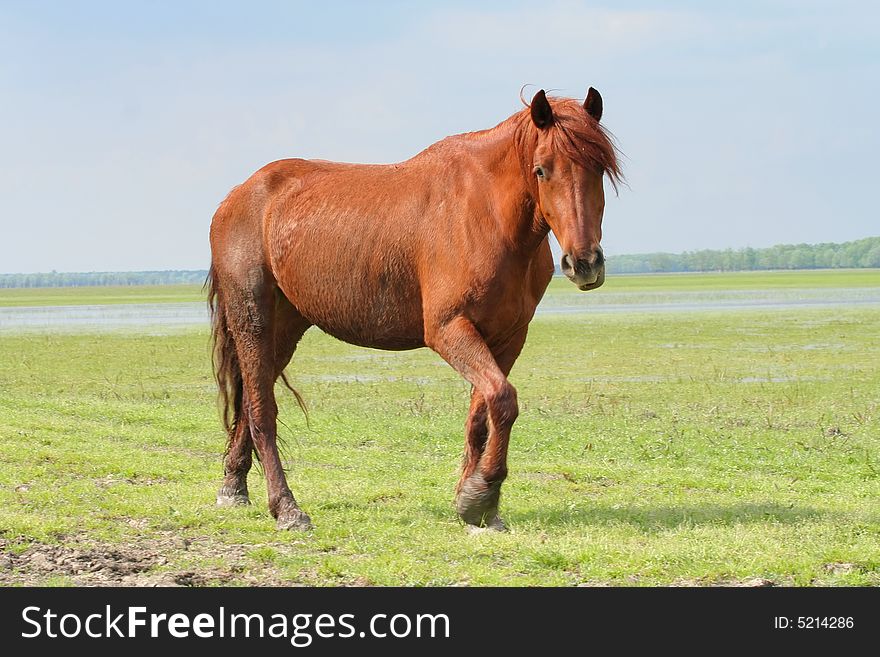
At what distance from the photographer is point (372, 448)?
449 inches

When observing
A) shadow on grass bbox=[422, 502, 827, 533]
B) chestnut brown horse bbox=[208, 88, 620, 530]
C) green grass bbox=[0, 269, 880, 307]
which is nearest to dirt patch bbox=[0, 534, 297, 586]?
chestnut brown horse bbox=[208, 88, 620, 530]

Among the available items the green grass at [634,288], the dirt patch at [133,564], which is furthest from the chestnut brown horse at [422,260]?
the green grass at [634,288]

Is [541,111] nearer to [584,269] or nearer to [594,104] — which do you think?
[594,104]

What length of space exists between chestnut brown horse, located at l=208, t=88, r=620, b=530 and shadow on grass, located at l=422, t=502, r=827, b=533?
71 centimetres

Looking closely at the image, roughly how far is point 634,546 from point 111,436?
720 centimetres

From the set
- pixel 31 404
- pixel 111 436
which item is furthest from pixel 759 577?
pixel 31 404

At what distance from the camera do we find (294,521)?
718 cm

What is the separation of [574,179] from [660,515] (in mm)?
2711

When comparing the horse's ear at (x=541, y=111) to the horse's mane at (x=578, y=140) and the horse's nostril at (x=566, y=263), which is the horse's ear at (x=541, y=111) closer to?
the horse's mane at (x=578, y=140)

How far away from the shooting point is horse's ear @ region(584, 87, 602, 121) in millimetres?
6551

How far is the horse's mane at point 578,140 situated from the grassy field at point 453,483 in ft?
7.41

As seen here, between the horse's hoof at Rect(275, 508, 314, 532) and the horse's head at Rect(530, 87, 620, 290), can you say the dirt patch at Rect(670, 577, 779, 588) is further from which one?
the horse's hoof at Rect(275, 508, 314, 532)

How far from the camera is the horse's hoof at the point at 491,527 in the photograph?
22.2 ft

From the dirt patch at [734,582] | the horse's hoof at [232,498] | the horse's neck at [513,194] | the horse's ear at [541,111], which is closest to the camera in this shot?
the dirt patch at [734,582]
